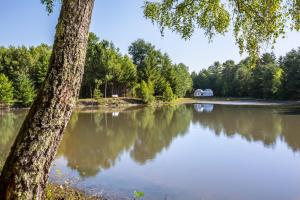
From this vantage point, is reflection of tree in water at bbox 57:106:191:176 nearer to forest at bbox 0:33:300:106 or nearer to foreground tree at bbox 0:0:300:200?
foreground tree at bbox 0:0:300:200

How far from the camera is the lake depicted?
26.2ft

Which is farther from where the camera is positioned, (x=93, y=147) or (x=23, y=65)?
(x=23, y=65)

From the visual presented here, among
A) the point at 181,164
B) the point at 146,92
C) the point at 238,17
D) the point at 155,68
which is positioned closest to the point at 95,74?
the point at 146,92

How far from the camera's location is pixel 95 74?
49188mm

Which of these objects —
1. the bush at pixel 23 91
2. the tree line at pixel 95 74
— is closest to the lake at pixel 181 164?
the bush at pixel 23 91

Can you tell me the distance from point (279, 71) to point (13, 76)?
45.9 m

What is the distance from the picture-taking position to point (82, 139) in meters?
16.5

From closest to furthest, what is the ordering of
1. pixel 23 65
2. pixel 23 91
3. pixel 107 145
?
1. pixel 107 145
2. pixel 23 91
3. pixel 23 65

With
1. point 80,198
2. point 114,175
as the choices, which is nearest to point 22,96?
point 114,175

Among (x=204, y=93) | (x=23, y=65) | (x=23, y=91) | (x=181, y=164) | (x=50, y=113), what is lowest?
(x=181, y=164)

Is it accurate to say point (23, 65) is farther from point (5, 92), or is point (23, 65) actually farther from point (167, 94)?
point (167, 94)

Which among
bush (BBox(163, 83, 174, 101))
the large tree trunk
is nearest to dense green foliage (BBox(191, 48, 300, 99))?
bush (BBox(163, 83, 174, 101))

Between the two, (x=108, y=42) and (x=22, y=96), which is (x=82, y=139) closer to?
(x=22, y=96)

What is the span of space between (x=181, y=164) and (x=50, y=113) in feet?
27.6
